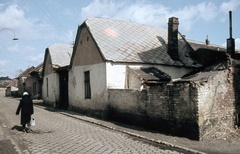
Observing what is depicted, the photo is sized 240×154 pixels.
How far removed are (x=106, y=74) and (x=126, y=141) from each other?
20.0 feet

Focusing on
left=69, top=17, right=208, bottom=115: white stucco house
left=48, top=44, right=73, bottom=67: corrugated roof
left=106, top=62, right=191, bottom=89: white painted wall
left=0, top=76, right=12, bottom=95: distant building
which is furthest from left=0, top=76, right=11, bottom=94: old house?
left=106, top=62, right=191, bottom=89: white painted wall

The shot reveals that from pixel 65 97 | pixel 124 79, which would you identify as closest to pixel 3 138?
pixel 124 79

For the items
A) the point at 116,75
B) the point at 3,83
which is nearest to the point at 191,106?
the point at 116,75

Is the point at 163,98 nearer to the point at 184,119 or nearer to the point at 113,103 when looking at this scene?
the point at 184,119

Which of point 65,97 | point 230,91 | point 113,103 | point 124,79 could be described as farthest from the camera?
point 65,97

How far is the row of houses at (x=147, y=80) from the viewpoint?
29.0 ft

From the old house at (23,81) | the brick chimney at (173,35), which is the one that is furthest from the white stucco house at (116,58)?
the old house at (23,81)

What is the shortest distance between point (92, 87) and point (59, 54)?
12.3m

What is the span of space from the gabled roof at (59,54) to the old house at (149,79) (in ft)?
11.8

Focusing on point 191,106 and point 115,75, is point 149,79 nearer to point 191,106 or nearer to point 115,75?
point 115,75

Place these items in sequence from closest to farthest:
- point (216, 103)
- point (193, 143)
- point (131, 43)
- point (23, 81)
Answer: point (193, 143) < point (216, 103) < point (131, 43) < point (23, 81)

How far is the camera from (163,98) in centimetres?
984

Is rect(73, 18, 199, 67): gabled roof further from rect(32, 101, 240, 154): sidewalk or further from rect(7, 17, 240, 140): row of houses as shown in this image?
rect(32, 101, 240, 154): sidewalk

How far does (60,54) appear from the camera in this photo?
2645 centimetres
